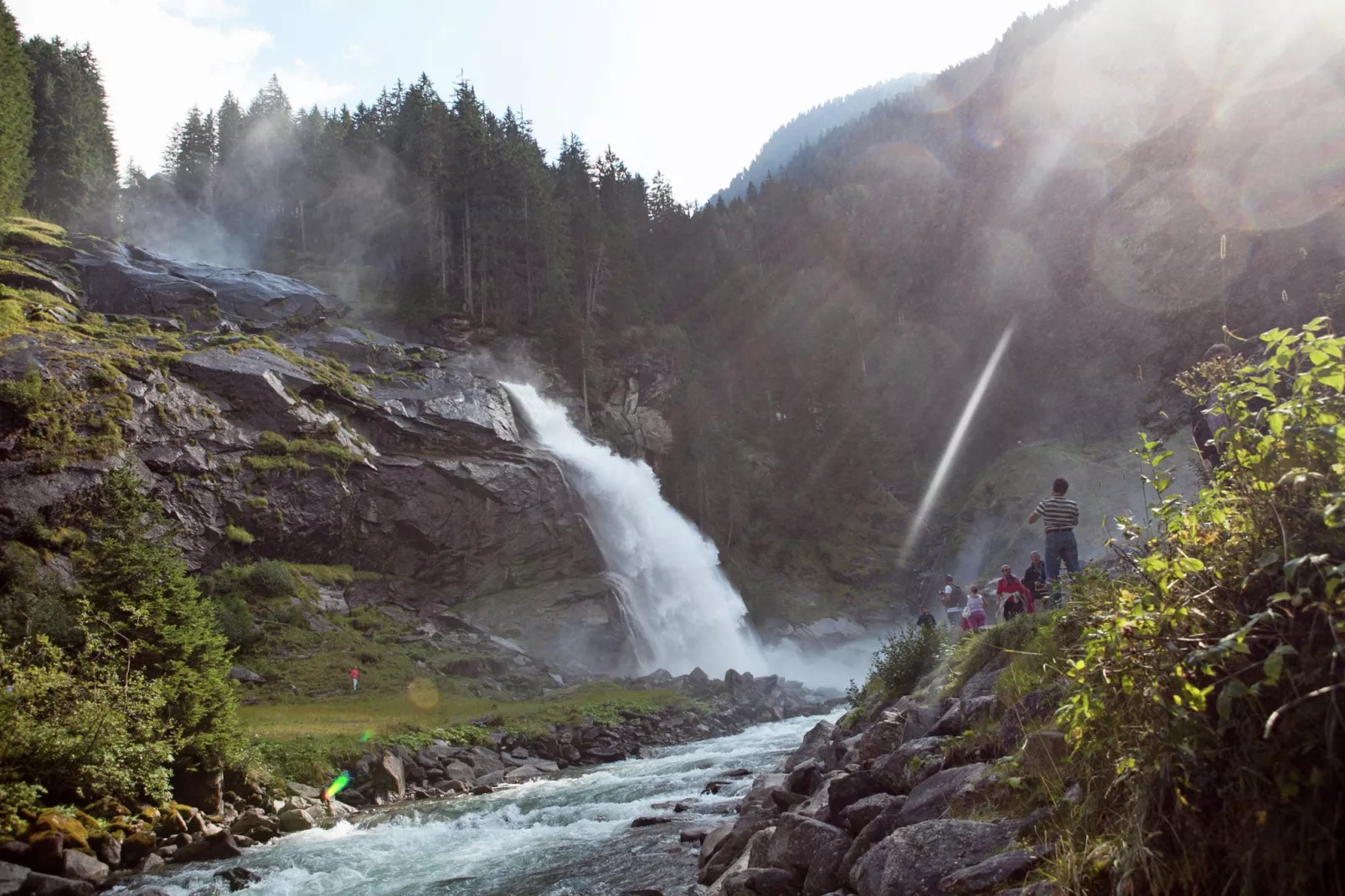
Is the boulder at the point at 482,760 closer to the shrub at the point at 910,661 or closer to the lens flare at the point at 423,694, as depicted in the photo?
the lens flare at the point at 423,694

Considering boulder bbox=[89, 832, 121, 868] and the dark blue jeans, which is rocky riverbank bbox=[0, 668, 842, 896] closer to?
boulder bbox=[89, 832, 121, 868]

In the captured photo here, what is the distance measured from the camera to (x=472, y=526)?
142 ft

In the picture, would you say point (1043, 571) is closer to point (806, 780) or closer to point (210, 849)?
point (806, 780)

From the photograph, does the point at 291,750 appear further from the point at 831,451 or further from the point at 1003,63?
the point at 1003,63

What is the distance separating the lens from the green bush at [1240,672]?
8.61ft

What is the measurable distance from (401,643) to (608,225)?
54537mm

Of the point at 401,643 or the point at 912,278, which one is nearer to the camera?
the point at 401,643

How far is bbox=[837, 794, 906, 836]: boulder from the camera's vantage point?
7109 millimetres

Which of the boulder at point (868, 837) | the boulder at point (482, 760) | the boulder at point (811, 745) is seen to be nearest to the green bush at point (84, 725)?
the boulder at point (482, 760)

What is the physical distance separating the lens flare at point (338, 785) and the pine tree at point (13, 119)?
51109 millimetres

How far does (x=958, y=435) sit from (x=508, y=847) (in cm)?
6943

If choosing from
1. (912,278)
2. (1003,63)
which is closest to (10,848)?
(912,278)

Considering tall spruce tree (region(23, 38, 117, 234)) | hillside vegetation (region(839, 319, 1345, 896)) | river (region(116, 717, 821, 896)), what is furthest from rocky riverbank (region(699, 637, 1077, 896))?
tall spruce tree (region(23, 38, 117, 234))

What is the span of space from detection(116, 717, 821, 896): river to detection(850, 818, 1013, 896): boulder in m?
5.19
